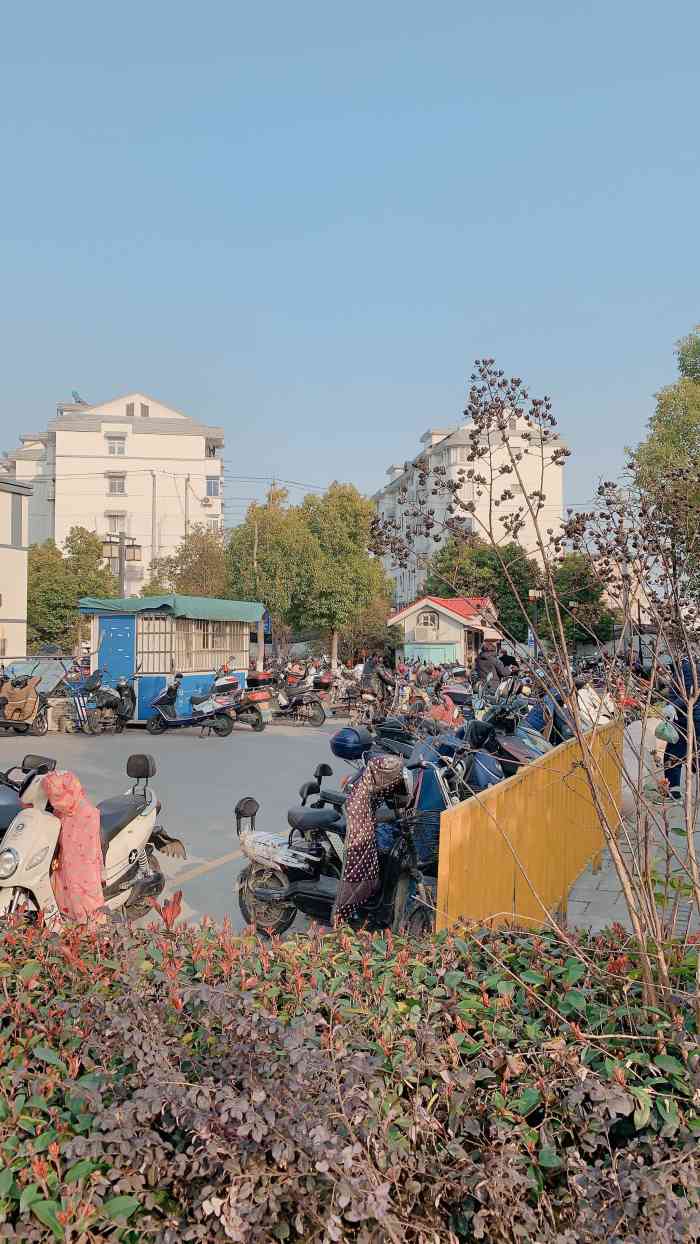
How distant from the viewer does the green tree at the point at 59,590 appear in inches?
1709

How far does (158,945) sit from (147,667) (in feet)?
55.1

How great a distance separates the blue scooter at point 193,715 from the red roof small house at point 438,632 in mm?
14935

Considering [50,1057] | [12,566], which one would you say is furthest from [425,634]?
[50,1057]

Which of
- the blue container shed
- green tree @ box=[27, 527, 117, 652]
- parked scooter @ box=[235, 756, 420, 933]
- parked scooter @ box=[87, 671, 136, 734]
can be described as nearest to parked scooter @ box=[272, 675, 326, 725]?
the blue container shed

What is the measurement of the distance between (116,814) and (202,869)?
2016 millimetres

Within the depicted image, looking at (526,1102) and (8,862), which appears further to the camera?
(8,862)

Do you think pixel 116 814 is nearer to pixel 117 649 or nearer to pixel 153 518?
pixel 117 649

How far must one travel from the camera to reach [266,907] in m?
5.68

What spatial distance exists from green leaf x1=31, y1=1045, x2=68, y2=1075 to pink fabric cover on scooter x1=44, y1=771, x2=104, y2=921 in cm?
198

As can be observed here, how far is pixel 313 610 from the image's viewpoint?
119ft

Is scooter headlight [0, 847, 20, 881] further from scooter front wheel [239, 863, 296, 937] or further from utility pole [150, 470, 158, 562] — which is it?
utility pole [150, 470, 158, 562]

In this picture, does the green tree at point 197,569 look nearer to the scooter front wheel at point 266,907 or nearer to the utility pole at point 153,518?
the utility pole at point 153,518

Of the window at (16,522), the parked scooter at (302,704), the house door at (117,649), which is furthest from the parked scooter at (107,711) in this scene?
the window at (16,522)

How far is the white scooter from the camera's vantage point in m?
4.57
